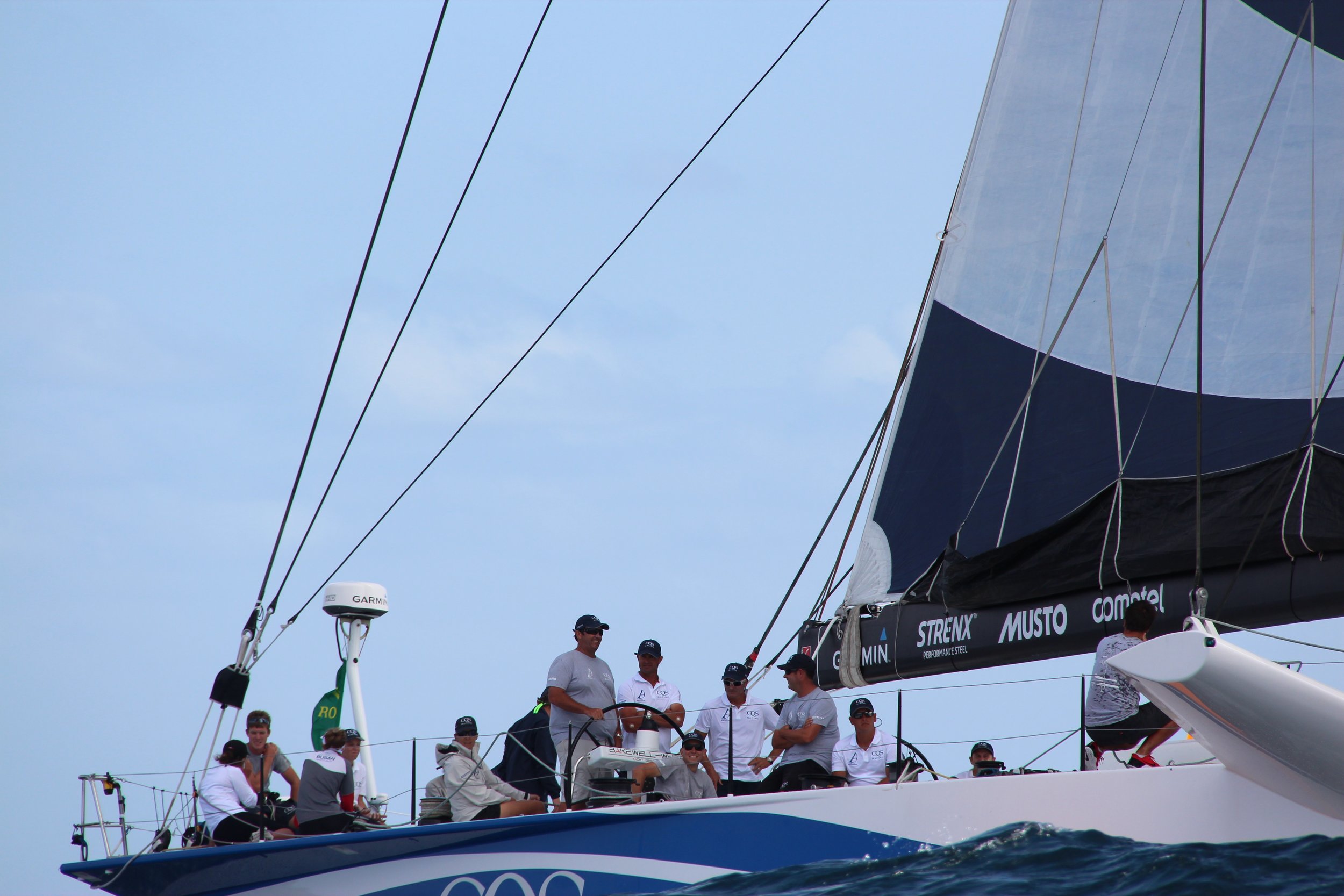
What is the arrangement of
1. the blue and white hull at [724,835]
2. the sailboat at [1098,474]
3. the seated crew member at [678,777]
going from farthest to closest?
the seated crew member at [678,777] → the sailboat at [1098,474] → the blue and white hull at [724,835]

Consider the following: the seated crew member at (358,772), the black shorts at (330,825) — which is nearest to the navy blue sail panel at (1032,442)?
the seated crew member at (358,772)

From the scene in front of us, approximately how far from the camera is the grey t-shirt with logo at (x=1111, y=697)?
5598mm

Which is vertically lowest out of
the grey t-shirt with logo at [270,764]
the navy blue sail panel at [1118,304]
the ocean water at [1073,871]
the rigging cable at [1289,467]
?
the ocean water at [1073,871]

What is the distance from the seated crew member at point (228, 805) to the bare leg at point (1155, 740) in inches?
171

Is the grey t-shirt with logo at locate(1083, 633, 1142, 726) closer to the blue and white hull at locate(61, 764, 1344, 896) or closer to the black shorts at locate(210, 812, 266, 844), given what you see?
the blue and white hull at locate(61, 764, 1344, 896)

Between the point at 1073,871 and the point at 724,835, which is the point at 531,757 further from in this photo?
the point at 1073,871

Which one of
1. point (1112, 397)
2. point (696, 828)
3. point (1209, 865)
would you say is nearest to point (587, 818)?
point (696, 828)

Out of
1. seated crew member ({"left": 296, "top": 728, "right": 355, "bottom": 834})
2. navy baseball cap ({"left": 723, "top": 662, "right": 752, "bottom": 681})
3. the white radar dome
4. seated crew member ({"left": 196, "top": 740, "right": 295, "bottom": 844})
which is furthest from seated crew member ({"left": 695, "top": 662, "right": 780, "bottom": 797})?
the white radar dome

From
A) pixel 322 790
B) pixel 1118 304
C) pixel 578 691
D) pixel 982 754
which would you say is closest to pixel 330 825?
pixel 322 790

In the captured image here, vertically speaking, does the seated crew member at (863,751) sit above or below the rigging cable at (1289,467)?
below

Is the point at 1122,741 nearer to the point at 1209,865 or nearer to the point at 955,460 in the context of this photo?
the point at 1209,865

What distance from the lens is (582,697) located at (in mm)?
6961

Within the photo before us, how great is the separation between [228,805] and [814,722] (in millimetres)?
3242

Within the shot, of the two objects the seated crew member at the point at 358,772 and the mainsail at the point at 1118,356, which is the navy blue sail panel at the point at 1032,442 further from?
the seated crew member at the point at 358,772
